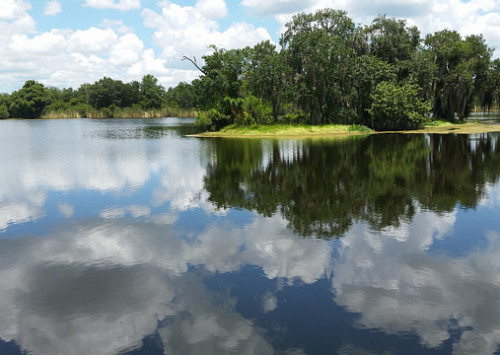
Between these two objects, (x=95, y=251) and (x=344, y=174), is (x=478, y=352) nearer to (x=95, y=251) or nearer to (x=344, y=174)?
(x=95, y=251)

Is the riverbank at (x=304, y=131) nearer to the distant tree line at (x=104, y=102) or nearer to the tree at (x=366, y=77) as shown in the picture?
the tree at (x=366, y=77)

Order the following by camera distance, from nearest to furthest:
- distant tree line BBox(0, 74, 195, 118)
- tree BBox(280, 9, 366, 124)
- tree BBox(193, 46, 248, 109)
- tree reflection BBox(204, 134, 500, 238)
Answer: tree reflection BBox(204, 134, 500, 238), tree BBox(280, 9, 366, 124), tree BBox(193, 46, 248, 109), distant tree line BBox(0, 74, 195, 118)

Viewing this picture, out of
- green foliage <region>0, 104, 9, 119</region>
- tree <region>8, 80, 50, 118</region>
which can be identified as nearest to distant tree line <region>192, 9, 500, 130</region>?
tree <region>8, 80, 50, 118</region>

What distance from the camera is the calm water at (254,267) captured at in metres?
7.21

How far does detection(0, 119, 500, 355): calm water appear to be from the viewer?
7.21 m

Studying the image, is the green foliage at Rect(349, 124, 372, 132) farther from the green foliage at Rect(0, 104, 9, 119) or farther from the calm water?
the green foliage at Rect(0, 104, 9, 119)

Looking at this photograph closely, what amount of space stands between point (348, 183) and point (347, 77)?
4147 cm

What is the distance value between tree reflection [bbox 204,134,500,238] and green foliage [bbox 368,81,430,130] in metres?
23.4

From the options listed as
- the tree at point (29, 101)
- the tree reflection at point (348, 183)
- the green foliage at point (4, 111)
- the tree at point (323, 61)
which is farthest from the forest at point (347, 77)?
the green foliage at point (4, 111)

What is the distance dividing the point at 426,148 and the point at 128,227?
97.3ft

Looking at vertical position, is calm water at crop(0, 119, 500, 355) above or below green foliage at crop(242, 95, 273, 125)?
below

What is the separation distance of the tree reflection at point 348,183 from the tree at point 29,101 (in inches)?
6192

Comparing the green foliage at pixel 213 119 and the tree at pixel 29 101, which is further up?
the tree at pixel 29 101

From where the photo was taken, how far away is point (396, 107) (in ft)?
185
